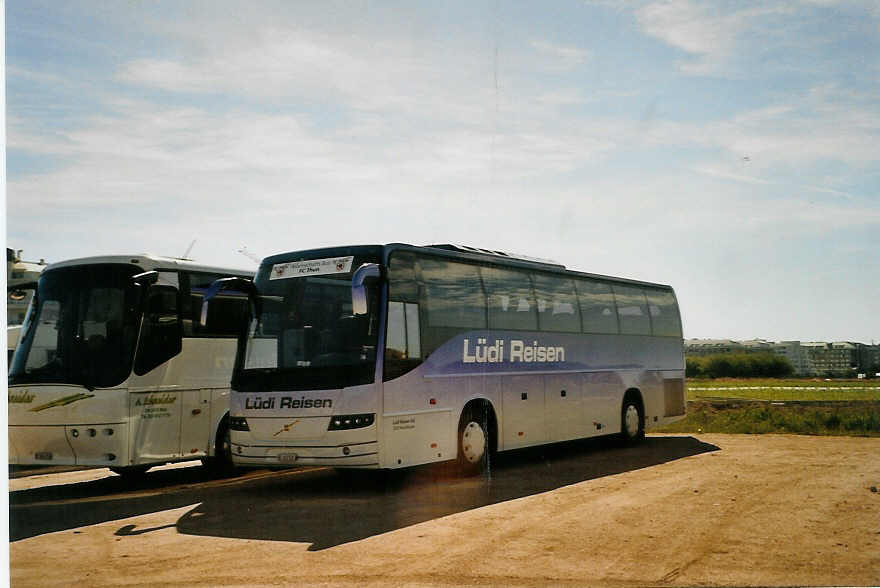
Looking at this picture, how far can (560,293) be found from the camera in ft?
54.0

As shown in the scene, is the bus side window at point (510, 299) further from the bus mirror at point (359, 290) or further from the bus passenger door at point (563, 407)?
the bus mirror at point (359, 290)

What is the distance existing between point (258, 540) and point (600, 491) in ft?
16.2

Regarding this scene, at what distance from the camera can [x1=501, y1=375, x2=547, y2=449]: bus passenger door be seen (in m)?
14.6

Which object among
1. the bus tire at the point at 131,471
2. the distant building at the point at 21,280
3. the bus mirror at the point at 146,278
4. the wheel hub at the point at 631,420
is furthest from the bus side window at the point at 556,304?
the distant building at the point at 21,280

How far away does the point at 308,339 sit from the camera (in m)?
12.1

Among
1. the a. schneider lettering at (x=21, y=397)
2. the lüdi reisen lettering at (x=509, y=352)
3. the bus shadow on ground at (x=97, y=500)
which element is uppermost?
the lüdi reisen lettering at (x=509, y=352)

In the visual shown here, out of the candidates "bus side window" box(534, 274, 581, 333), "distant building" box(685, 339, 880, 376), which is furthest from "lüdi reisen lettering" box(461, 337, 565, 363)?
"distant building" box(685, 339, 880, 376)

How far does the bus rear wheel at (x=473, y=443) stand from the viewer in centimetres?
1352

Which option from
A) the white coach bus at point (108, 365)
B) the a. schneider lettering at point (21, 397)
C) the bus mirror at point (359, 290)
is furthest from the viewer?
the a. schneider lettering at point (21, 397)

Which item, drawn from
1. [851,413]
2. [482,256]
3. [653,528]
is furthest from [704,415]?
[653,528]

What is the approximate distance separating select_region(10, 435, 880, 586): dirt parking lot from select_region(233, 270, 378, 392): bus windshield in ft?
5.19

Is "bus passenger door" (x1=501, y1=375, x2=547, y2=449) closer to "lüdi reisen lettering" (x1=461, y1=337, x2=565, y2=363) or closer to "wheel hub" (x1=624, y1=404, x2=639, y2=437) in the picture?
"lüdi reisen lettering" (x1=461, y1=337, x2=565, y2=363)

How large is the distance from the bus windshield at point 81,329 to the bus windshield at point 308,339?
1.80 meters

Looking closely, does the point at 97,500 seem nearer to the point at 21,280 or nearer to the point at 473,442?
the point at 21,280
